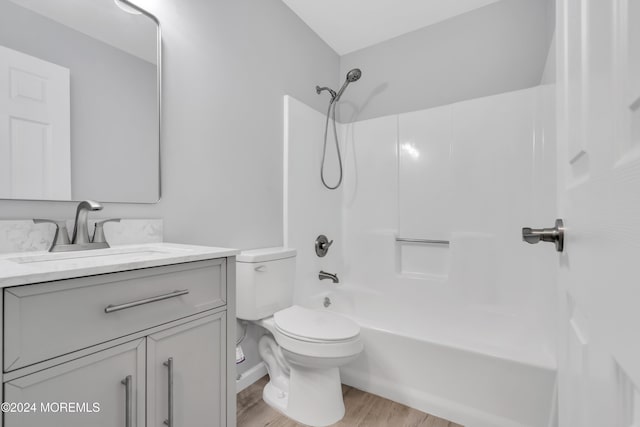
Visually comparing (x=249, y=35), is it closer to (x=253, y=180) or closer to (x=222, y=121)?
(x=222, y=121)

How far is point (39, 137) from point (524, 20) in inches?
102

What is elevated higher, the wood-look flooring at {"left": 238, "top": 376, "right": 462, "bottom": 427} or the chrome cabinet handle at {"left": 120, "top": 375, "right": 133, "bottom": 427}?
the chrome cabinet handle at {"left": 120, "top": 375, "right": 133, "bottom": 427}

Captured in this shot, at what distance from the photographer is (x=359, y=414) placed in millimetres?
1519

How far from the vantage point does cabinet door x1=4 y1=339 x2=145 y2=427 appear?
2.02 ft

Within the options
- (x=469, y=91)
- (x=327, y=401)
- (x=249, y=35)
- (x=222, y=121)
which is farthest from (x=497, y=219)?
(x=249, y=35)

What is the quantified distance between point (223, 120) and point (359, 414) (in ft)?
5.54

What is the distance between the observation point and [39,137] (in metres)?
0.99

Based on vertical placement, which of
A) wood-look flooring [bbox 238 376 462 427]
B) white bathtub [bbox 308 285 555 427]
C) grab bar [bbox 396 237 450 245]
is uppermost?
grab bar [bbox 396 237 450 245]

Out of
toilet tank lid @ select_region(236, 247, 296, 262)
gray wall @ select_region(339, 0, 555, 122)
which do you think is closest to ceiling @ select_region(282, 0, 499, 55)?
gray wall @ select_region(339, 0, 555, 122)

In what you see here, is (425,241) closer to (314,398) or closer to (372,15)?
(314,398)

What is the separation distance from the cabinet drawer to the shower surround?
1104 mm

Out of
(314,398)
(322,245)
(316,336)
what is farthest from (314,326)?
(322,245)

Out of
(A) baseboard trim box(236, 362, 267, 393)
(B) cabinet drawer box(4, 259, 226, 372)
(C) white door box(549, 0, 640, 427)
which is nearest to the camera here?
(C) white door box(549, 0, 640, 427)

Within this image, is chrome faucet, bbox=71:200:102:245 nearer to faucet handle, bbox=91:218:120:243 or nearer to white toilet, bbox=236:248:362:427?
faucet handle, bbox=91:218:120:243
